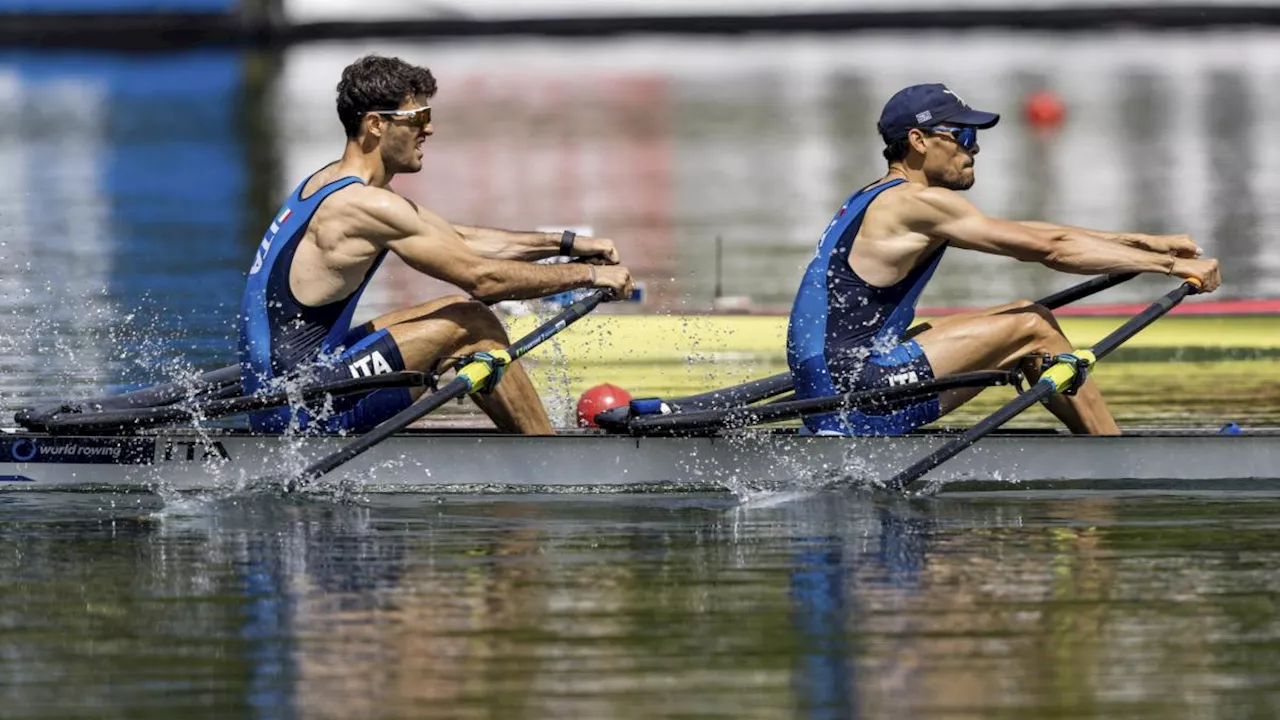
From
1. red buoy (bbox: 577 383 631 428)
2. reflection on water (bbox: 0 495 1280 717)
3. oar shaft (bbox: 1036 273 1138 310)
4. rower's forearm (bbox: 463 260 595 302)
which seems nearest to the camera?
reflection on water (bbox: 0 495 1280 717)

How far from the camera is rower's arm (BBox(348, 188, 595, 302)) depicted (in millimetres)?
9773

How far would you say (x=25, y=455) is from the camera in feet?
33.2

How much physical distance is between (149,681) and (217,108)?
2862cm

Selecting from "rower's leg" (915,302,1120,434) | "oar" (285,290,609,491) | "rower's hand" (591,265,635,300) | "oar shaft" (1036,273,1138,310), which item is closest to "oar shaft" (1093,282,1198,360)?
"rower's leg" (915,302,1120,434)

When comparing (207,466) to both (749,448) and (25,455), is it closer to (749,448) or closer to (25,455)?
(25,455)

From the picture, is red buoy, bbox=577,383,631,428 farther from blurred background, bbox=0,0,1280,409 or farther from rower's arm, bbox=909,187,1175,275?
blurred background, bbox=0,0,1280,409

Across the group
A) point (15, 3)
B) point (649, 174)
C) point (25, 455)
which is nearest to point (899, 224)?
point (25, 455)

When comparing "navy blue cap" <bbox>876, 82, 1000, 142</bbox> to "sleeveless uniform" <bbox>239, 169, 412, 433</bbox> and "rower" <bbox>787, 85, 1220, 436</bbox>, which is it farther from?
"sleeveless uniform" <bbox>239, 169, 412, 433</bbox>

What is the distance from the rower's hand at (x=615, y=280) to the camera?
1023 cm

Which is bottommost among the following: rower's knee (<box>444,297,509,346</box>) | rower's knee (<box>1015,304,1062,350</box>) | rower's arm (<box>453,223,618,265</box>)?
rower's knee (<box>1015,304,1062,350</box>)

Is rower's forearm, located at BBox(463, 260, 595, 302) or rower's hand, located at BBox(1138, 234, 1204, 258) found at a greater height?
rower's hand, located at BBox(1138, 234, 1204, 258)

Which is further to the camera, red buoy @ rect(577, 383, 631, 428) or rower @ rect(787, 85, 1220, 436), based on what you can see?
red buoy @ rect(577, 383, 631, 428)

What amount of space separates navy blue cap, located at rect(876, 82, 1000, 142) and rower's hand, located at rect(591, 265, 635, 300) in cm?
130

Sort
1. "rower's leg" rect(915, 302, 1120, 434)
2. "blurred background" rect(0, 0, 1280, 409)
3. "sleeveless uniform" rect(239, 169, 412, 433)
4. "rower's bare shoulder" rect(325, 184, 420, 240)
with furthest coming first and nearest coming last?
"blurred background" rect(0, 0, 1280, 409) → "rower's leg" rect(915, 302, 1120, 434) → "sleeveless uniform" rect(239, 169, 412, 433) → "rower's bare shoulder" rect(325, 184, 420, 240)
